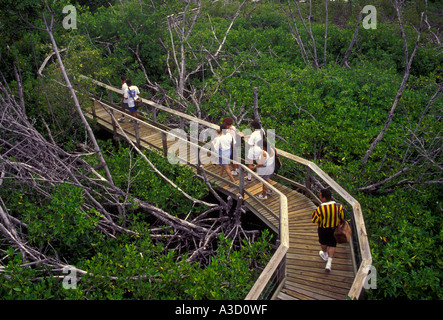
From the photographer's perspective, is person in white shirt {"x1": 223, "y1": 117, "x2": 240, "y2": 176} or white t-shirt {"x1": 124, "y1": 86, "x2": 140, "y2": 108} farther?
white t-shirt {"x1": 124, "y1": 86, "x2": 140, "y2": 108}

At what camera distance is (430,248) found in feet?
19.4

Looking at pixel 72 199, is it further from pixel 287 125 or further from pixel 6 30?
pixel 287 125

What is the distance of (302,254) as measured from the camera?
242 inches

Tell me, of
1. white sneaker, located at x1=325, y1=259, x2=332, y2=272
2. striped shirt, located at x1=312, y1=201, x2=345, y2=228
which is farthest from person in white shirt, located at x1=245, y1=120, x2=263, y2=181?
white sneaker, located at x1=325, y1=259, x2=332, y2=272

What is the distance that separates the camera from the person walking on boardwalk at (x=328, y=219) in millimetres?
5504

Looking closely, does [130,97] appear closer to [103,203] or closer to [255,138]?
[103,203]

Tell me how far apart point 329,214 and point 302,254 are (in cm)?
105

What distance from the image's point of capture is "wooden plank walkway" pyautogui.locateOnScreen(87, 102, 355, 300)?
5.40m

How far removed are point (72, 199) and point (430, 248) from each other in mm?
6534

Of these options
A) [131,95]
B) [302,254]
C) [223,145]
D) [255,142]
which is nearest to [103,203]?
[223,145]

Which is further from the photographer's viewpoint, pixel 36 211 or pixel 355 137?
pixel 355 137

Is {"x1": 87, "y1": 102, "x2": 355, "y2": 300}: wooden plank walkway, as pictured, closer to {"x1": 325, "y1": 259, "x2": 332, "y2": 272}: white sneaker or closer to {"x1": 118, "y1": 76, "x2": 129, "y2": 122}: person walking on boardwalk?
{"x1": 325, "y1": 259, "x2": 332, "y2": 272}: white sneaker
